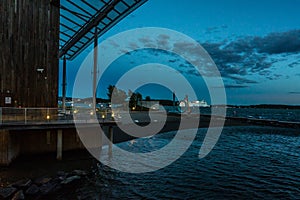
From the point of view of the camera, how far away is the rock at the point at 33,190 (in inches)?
446

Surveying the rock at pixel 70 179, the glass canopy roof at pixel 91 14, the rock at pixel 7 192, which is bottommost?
the rock at pixel 70 179

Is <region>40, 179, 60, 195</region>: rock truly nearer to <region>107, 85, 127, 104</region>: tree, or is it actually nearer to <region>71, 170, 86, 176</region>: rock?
<region>71, 170, 86, 176</region>: rock

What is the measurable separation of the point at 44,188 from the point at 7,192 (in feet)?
5.34

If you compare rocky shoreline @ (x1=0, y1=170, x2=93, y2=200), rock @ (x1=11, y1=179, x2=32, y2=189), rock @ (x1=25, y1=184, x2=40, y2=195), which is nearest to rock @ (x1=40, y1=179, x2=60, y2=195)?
rocky shoreline @ (x1=0, y1=170, x2=93, y2=200)

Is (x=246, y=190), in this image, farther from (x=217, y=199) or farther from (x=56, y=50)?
(x=56, y=50)

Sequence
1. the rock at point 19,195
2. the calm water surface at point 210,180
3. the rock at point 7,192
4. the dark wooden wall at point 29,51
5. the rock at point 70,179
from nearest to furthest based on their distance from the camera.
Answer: the rock at point 19,195
the rock at point 7,192
the calm water surface at point 210,180
the rock at point 70,179
the dark wooden wall at point 29,51

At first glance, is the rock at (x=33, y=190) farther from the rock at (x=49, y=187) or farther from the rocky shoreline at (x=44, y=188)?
the rock at (x=49, y=187)

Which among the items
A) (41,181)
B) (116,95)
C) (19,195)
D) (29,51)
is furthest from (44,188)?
(116,95)

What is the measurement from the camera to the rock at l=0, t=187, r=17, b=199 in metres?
10.7

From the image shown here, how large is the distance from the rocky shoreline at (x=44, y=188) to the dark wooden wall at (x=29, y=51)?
290 inches

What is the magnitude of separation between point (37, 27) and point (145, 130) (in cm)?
2293

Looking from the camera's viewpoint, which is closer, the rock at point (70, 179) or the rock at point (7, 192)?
the rock at point (7, 192)

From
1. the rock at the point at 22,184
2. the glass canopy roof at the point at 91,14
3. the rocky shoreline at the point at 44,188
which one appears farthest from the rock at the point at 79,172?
the glass canopy roof at the point at 91,14

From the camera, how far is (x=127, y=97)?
91.2m
